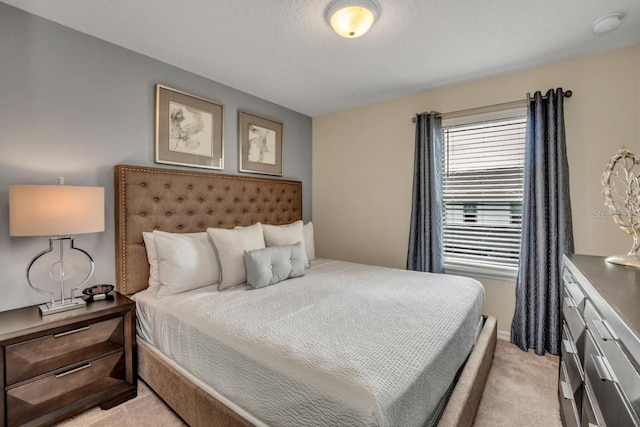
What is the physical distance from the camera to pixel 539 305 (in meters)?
2.38

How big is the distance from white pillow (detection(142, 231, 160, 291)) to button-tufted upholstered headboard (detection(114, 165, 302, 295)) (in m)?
0.07

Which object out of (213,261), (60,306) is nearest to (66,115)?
(60,306)

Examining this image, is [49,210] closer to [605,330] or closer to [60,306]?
[60,306]

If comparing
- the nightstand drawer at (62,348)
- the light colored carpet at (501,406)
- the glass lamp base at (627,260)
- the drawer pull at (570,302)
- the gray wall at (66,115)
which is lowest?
the light colored carpet at (501,406)

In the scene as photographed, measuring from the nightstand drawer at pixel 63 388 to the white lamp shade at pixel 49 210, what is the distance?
2.47 feet

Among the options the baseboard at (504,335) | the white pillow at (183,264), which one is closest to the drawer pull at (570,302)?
the baseboard at (504,335)

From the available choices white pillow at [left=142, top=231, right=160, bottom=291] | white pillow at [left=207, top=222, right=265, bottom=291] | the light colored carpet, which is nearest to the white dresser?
the light colored carpet

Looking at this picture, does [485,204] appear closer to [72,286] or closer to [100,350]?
[100,350]

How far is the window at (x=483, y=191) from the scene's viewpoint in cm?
261

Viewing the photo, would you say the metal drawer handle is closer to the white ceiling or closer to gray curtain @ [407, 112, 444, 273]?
gray curtain @ [407, 112, 444, 273]

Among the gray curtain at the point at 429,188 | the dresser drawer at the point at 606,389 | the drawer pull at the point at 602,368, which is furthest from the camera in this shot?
the gray curtain at the point at 429,188

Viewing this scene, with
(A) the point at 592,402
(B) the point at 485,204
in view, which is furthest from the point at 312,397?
(B) the point at 485,204

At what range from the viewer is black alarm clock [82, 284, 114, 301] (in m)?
1.87

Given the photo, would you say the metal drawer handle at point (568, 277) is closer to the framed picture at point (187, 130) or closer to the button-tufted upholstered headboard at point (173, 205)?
the button-tufted upholstered headboard at point (173, 205)
